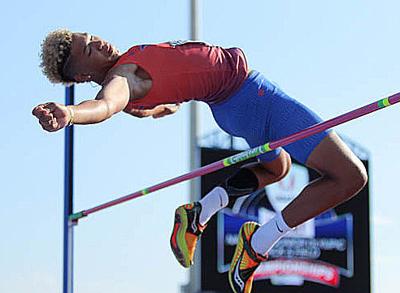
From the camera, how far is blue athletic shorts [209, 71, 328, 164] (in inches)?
162

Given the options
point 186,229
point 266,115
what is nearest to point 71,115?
point 266,115

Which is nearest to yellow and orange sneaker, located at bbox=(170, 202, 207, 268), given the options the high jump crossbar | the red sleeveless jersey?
the high jump crossbar

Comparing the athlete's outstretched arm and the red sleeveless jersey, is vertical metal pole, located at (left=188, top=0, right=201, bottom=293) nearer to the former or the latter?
the red sleeveless jersey

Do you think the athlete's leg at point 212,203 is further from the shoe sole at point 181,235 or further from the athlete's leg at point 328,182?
the athlete's leg at point 328,182

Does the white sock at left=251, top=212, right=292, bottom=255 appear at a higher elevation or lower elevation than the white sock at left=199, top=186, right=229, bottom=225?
lower

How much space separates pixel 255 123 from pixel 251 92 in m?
0.12

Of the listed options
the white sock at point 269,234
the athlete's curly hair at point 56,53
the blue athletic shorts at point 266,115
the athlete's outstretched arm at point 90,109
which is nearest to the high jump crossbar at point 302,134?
the blue athletic shorts at point 266,115

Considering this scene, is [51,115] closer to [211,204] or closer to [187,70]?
[187,70]

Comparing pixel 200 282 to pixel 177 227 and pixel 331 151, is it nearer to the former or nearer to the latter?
pixel 177 227

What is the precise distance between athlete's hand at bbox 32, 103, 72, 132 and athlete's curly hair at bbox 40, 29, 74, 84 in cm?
89

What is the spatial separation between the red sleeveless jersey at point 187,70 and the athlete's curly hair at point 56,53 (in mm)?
289

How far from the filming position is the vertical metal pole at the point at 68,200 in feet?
17.9

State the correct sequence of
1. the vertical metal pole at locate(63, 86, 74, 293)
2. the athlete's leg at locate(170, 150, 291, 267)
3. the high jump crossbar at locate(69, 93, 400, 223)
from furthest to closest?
the vertical metal pole at locate(63, 86, 74, 293)
the athlete's leg at locate(170, 150, 291, 267)
the high jump crossbar at locate(69, 93, 400, 223)

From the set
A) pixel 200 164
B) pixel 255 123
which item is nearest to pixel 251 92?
pixel 255 123
